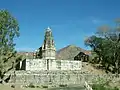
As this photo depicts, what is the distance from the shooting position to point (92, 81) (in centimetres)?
6075

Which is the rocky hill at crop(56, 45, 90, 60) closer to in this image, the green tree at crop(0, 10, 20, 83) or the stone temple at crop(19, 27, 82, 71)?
the stone temple at crop(19, 27, 82, 71)

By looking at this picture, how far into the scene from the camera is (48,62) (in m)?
67.1

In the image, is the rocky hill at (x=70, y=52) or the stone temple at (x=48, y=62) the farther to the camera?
the rocky hill at (x=70, y=52)

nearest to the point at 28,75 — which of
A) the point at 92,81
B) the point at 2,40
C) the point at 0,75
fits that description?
the point at 0,75

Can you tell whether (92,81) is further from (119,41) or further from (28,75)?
(119,41)

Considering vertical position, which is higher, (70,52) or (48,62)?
(70,52)

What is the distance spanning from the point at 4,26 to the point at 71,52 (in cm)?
6490

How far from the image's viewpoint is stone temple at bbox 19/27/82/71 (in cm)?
6562

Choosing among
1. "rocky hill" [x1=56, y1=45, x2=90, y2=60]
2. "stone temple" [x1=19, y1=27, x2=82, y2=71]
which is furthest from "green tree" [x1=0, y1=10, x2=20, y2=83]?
"rocky hill" [x1=56, y1=45, x2=90, y2=60]

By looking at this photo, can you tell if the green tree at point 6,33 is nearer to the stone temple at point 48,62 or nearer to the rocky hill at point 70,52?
the stone temple at point 48,62

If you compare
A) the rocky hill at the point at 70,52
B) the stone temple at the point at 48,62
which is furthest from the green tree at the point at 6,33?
the rocky hill at the point at 70,52

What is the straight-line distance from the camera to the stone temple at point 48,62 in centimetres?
6562

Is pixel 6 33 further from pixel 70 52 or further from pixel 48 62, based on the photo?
pixel 70 52

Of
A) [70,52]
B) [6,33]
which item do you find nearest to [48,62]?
[6,33]
